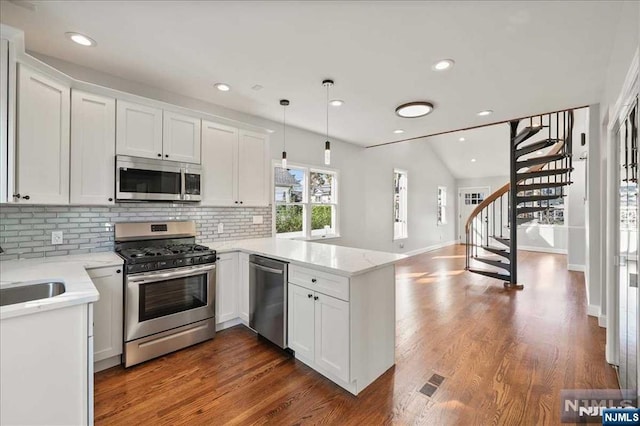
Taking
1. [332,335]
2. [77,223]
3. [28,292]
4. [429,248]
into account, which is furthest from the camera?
[429,248]

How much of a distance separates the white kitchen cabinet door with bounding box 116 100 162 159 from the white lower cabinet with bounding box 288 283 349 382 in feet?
6.41

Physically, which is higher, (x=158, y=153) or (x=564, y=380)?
(x=158, y=153)

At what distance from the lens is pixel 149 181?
8.92 ft

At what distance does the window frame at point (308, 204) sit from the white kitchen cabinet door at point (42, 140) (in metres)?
2.33

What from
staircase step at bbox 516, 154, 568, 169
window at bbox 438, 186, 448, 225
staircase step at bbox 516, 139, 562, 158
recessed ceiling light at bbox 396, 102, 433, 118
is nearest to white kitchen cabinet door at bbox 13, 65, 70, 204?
recessed ceiling light at bbox 396, 102, 433, 118

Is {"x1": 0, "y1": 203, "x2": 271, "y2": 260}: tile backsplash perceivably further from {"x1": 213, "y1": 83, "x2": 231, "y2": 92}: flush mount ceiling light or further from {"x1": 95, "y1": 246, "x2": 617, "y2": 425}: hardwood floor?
{"x1": 213, "y1": 83, "x2": 231, "y2": 92}: flush mount ceiling light

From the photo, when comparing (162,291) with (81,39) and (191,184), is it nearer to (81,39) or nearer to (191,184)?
(191,184)

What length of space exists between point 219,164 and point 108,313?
181 cm

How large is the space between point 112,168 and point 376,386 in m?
2.96

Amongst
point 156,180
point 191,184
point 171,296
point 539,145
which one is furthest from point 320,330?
point 539,145

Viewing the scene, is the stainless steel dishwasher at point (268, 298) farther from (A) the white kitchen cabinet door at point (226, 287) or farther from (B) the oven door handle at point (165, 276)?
(B) the oven door handle at point (165, 276)

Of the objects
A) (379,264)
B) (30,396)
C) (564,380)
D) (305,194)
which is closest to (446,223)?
(305,194)

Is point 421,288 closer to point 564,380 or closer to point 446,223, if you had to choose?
point 564,380

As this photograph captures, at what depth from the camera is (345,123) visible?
13.8ft
